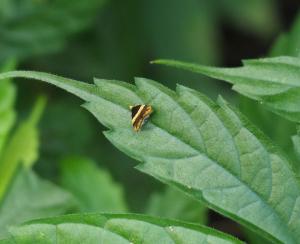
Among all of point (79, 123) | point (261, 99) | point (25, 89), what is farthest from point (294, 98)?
point (25, 89)

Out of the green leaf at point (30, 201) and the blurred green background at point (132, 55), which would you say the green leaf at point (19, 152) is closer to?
the green leaf at point (30, 201)

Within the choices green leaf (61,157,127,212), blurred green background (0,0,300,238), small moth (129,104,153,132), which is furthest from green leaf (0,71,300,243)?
blurred green background (0,0,300,238)

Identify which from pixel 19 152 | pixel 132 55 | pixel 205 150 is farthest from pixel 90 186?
pixel 132 55

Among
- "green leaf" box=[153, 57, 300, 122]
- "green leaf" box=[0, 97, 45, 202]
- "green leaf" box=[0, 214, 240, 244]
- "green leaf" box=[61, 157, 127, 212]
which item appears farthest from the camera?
"green leaf" box=[61, 157, 127, 212]

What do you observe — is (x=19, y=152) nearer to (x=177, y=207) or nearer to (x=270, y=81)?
(x=177, y=207)

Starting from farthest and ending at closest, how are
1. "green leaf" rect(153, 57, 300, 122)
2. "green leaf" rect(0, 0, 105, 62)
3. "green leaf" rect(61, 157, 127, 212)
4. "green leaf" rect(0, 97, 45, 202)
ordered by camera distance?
"green leaf" rect(0, 0, 105, 62)
"green leaf" rect(61, 157, 127, 212)
"green leaf" rect(0, 97, 45, 202)
"green leaf" rect(153, 57, 300, 122)

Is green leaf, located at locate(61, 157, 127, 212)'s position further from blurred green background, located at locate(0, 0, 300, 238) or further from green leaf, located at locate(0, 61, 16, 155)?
blurred green background, located at locate(0, 0, 300, 238)

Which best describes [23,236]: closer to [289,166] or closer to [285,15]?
[289,166]
